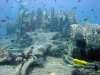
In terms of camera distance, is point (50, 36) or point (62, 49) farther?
point (50, 36)

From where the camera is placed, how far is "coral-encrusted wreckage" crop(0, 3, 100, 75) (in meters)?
9.89

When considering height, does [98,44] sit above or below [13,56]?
above

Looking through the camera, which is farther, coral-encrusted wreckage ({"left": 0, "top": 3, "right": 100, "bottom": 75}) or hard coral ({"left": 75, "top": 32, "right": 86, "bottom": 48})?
hard coral ({"left": 75, "top": 32, "right": 86, "bottom": 48})

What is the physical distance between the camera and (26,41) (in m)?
18.8

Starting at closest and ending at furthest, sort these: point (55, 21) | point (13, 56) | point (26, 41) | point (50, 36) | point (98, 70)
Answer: point (98, 70) < point (13, 56) < point (50, 36) < point (26, 41) < point (55, 21)

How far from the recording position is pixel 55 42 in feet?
50.8

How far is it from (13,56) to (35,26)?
1083 centimetres

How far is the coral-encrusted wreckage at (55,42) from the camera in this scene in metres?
9.89

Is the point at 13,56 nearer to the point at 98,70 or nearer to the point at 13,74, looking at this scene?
the point at 13,74

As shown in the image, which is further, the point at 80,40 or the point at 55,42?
the point at 55,42

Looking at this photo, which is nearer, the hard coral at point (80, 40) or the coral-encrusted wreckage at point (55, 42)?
the coral-encrusted wreckage at point (55, 42)

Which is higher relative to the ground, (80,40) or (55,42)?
(80,40)

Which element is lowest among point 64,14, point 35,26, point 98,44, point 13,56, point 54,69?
point 54,69

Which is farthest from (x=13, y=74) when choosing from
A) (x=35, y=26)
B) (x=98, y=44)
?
(x=35, y=26)
